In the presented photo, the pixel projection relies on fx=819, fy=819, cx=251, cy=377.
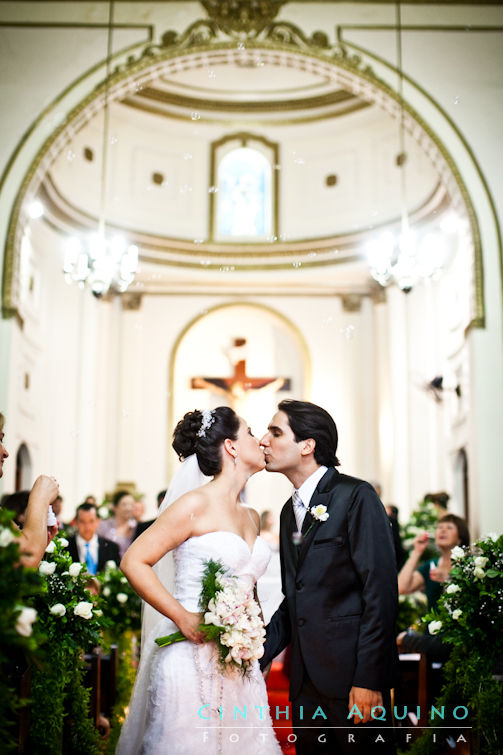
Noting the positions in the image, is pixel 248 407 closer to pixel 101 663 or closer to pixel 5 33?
pixel 5 33

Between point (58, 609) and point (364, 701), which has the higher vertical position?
point (58, 609)

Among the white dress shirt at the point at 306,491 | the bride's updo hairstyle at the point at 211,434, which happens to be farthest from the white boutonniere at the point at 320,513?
the bride's updo hairstyle at the point at 211,434

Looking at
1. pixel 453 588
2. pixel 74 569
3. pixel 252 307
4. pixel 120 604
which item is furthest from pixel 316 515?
pixel 252 307

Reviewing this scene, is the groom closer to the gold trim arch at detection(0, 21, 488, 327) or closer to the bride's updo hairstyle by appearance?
the bride's updo hairstyle

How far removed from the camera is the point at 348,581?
3.29m

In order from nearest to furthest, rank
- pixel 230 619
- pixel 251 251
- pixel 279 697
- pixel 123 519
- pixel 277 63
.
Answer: pixel 230 619 → pixel 279 697 → pixel 123 519 → pixel 277 63 → pixel 251 251

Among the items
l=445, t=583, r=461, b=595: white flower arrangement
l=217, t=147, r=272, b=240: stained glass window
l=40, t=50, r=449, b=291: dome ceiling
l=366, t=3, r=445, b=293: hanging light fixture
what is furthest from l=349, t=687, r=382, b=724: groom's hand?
l=217, t=147, r=272, b=240: stained glass window

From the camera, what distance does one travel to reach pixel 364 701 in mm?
3066

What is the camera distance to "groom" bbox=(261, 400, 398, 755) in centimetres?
313

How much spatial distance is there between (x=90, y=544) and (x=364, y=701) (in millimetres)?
4546

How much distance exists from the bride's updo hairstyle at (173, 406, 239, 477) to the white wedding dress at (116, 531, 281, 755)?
346 mm

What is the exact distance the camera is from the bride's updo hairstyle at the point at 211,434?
3.67 m

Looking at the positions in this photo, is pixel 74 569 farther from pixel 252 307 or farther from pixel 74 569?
pixel 252 307

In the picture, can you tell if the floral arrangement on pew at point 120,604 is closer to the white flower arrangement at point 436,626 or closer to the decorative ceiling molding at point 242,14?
the white flower arrangement at point 436,626
